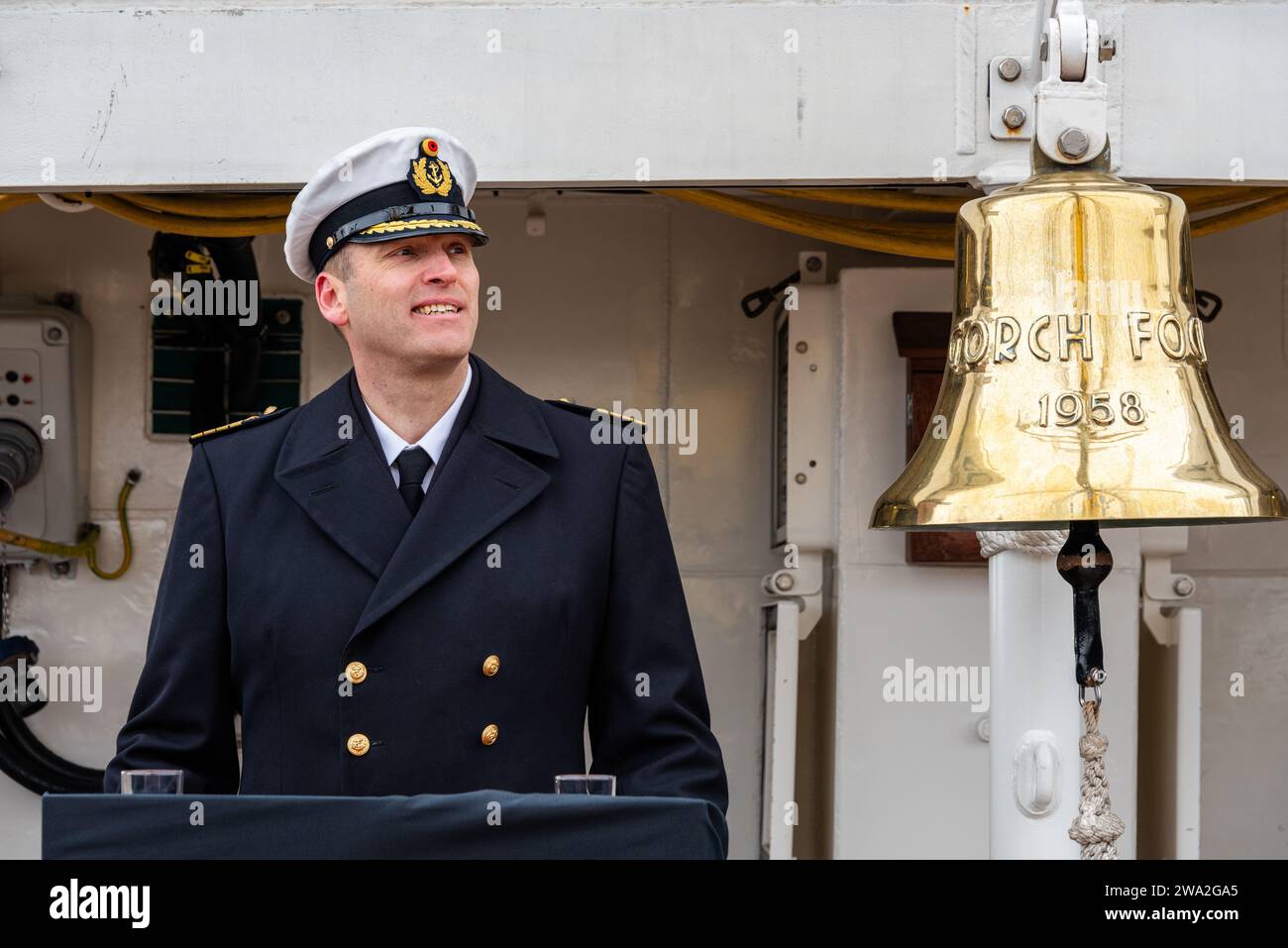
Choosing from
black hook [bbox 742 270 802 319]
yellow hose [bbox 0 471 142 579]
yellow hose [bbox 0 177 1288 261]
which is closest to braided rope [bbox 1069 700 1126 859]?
yellow hose [bbox 0 177 1288 261]

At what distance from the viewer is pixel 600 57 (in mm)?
2801

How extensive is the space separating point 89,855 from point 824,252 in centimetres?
271

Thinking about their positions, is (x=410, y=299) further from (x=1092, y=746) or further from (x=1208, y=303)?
(x=1208, y=303)

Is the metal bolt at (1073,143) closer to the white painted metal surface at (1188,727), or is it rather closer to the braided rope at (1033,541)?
the braided rope at (1033,541)

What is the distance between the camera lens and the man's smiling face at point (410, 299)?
194 cm

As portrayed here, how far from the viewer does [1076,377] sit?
6.16 feet

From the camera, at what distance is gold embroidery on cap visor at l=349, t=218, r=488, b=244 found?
1982 millimetres

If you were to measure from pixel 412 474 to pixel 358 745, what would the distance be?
0.35 meters

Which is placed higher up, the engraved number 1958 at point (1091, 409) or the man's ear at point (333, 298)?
the man's ear at point (333, 298)

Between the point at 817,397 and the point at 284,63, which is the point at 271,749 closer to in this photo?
the point at 284,63

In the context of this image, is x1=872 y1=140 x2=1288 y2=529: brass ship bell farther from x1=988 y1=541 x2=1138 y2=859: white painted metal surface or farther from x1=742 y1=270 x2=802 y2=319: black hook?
x1=742 y1=270 x2=802 y2=319: black hook
